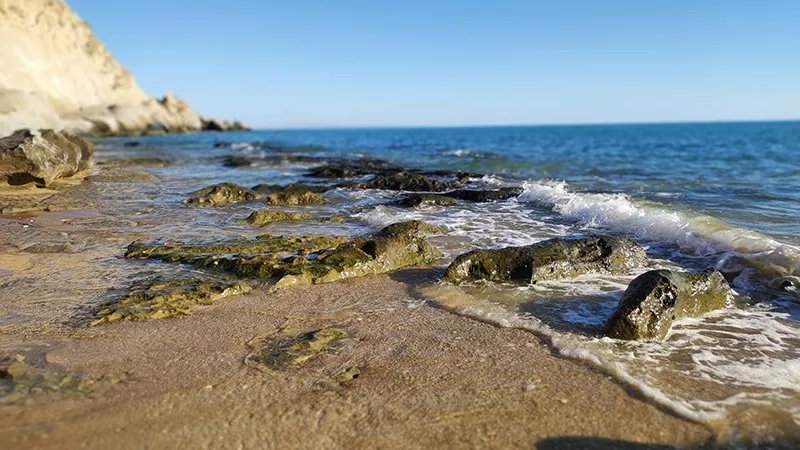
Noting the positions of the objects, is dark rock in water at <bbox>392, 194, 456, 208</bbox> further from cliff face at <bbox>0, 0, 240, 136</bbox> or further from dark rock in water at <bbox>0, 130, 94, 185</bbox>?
cliff face at <bbox>0, 0, 240, 136</bbox>

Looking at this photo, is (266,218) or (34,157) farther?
(34,157)

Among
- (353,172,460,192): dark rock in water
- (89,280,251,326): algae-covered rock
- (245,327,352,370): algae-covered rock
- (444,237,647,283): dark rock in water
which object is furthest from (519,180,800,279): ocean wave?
(89,280,251,326): algae-covered rock

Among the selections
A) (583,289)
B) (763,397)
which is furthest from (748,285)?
(763,397)

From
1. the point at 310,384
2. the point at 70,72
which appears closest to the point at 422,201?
the point at 310,384

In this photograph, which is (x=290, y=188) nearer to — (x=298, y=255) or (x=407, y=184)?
(x=407, y=184)

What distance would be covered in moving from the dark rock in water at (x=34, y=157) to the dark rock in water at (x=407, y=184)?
740 cm

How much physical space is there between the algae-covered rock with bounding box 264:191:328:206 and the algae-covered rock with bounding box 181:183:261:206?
2.59ft

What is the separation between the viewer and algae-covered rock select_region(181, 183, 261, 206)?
39.3 feet

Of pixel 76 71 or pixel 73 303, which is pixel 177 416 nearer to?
pixel 73 303

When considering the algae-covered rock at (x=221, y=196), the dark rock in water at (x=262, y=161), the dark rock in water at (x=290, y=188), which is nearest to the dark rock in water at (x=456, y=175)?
the dark rock in water at (x=290, y=188)

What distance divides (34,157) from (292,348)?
A: 11184 millimetres

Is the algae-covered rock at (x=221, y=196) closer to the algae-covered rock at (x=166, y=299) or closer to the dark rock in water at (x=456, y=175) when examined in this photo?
the algae-covered rock at (x=166, y=299)

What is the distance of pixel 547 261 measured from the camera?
6.30 meters

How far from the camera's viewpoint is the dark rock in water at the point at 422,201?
11844 millimetres
